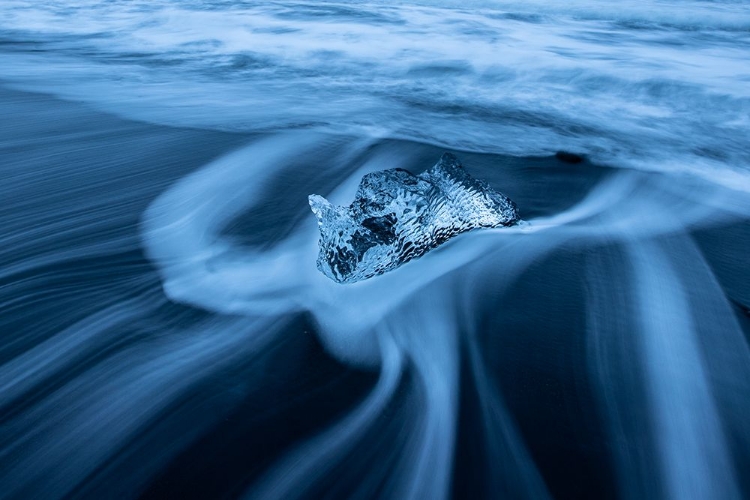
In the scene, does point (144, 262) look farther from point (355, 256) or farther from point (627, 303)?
point (627, 303)

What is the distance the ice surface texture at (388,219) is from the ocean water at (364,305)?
9 cm

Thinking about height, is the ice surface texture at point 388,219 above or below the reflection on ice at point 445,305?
above

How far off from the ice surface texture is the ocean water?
90mm

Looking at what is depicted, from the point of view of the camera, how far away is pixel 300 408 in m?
1.47

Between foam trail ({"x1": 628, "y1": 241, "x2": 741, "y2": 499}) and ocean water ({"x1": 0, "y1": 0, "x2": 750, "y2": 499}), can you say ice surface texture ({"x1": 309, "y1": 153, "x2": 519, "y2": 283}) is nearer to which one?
ocean water ({"x1": 0, "y1": 0, "x2": 750, "y2": 499})

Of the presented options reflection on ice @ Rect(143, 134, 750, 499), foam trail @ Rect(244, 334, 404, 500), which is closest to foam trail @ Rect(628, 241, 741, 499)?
reflection on ice @ Rect(143, 134, 750, 499)

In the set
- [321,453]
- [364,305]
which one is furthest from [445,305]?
[321,453]

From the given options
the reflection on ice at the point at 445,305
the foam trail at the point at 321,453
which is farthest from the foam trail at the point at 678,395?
the foam trail at the point at 321,453

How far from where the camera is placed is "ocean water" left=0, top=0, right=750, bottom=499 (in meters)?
1.34

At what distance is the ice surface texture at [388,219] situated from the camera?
Answer: 1.84m

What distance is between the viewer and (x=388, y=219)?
190 centimetres

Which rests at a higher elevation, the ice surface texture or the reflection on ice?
the ice surface texture

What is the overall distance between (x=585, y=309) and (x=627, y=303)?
0.16 m

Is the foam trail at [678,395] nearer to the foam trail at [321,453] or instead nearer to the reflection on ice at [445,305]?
the reflection on ice at [445,305]
